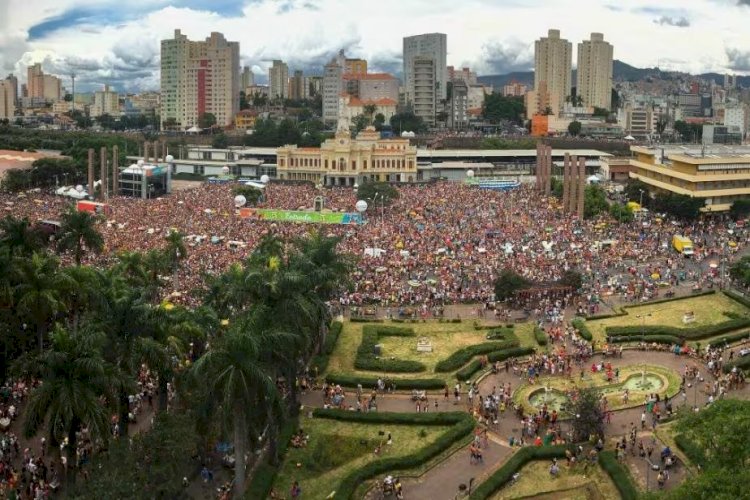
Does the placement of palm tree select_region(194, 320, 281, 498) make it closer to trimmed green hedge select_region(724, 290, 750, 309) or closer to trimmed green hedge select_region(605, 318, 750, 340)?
trimmed green hedge select_region(605, 318, 750, 340)

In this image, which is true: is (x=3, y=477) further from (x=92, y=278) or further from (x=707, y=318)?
(x=707, y=318)

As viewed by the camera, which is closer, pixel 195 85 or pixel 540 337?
pixel 540 337

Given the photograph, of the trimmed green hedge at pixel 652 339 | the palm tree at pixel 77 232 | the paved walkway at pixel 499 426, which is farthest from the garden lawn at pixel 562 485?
the palm tree at pixel 77 232

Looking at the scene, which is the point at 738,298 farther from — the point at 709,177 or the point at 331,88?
the point at 331,88

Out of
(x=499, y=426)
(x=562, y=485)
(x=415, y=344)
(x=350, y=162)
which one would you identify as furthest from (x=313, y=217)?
(x=562, y=485)

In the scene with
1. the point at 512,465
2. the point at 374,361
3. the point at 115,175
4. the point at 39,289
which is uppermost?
the point at 115,175

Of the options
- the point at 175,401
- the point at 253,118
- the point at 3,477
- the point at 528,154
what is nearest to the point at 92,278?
the point at 175,401

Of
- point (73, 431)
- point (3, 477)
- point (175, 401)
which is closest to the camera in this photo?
point (73, 431)

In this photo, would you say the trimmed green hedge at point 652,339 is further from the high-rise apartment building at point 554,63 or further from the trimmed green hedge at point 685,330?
the high-rise apartment building at point 554,63
